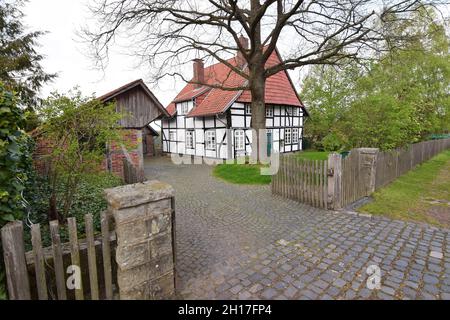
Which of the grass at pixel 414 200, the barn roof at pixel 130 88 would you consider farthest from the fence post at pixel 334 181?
the barn roof at pixel 130 88

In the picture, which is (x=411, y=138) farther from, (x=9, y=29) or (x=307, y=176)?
(x=9, y=29)

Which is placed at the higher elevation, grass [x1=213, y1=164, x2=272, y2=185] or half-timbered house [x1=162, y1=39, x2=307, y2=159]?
half-timbered house [x1=162, y1=39, x2=307, y2=159]

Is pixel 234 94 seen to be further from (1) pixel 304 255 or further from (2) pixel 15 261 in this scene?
(2) pixel 15 261

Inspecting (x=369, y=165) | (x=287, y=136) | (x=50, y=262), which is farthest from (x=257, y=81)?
(x=50, y=262)

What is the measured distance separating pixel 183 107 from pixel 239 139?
660cm

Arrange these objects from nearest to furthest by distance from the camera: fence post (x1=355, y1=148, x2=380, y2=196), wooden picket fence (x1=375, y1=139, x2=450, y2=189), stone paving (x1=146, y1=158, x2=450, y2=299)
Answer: stone paving (x1=146, y1=158, x2=450, y2=299) → fence post (x1=355, y1=148, x2=380, y2=196) → wooden picket fence (x1=375, y1=139, x2=450, y2=189)

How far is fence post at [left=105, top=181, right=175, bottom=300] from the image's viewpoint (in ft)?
7.33

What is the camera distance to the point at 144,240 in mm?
2355

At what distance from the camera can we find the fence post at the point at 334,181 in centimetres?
546

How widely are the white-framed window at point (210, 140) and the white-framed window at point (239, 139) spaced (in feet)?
5.67

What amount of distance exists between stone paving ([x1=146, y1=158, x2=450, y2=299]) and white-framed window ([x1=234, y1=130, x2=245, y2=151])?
9950mm

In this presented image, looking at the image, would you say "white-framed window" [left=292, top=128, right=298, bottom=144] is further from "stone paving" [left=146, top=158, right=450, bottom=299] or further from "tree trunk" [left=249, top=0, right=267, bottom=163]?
"stone paving" [left=146, top=158, right=450, bottom=299]

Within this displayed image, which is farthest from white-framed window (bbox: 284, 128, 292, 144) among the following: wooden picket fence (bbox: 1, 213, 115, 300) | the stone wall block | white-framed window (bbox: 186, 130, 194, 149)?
wooden picket fence (bbox: 1, 213, 115, 300)

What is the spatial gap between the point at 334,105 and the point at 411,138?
12652 millimetres
